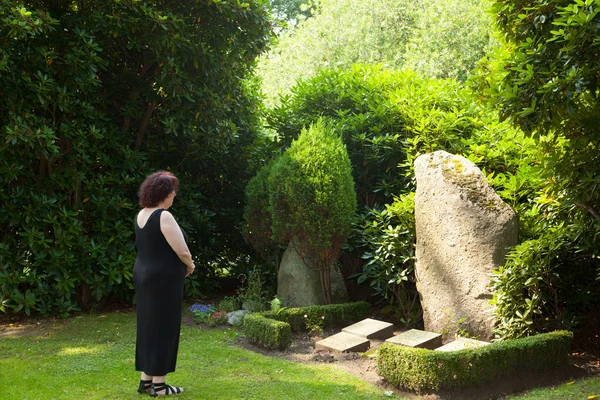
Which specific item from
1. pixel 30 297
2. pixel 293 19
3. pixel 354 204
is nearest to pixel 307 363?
pixel 354 204

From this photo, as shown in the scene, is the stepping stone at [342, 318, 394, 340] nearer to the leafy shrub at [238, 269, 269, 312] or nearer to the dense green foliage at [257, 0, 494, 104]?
the leafy shrub at [238, 269, 269, 312]

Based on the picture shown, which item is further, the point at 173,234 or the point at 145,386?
the point at 145,386

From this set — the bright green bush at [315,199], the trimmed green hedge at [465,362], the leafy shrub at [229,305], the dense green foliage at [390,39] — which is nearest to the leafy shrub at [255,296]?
the leafy shrub at [229,305]

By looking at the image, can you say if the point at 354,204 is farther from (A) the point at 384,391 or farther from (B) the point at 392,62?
(B) the point at 392,62

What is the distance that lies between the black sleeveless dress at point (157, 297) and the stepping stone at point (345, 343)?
2.24 m

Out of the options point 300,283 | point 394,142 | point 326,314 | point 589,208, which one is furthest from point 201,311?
point 589,208

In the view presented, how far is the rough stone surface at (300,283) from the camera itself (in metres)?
8.72

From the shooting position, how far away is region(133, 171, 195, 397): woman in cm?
523

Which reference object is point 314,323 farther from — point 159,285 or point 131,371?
point 159,285

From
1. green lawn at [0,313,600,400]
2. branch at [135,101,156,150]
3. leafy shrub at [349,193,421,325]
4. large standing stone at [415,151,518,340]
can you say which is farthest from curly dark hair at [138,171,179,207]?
branch at [135,101,156,150]

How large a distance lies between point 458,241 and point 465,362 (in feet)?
6.01

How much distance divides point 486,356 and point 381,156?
13.7 feet

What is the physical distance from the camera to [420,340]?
645cm

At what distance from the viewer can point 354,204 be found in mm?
8445
